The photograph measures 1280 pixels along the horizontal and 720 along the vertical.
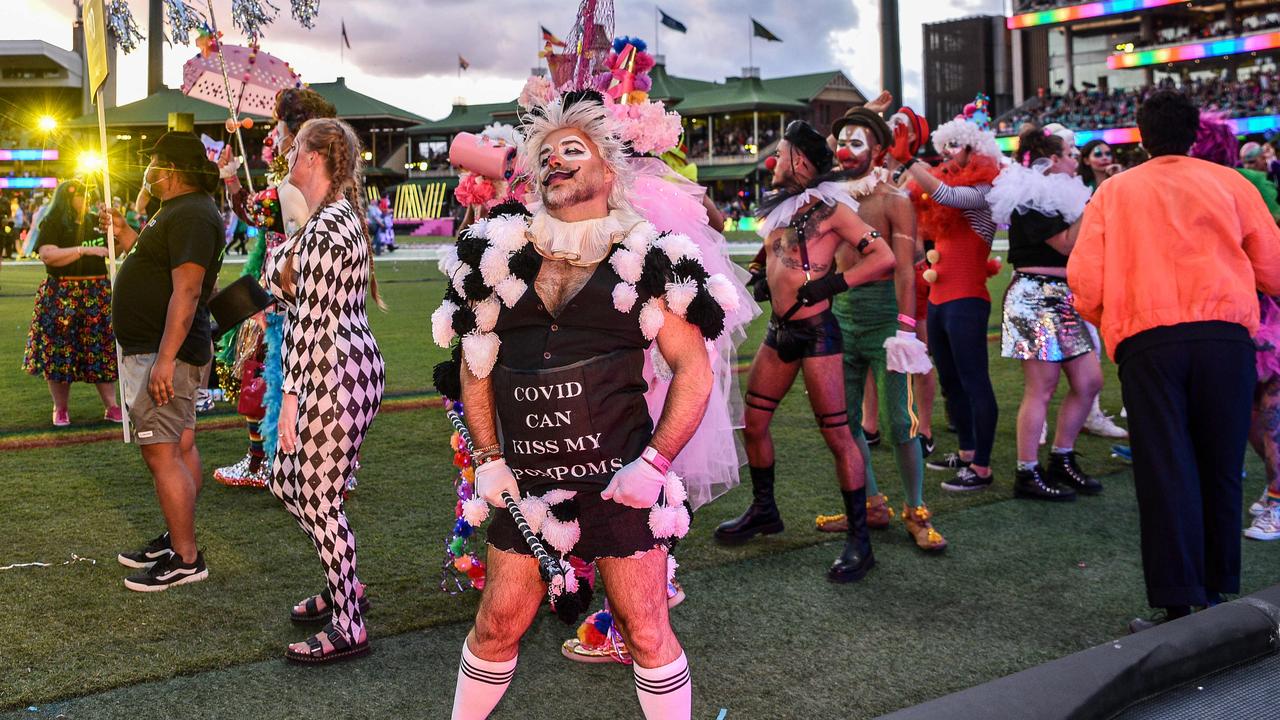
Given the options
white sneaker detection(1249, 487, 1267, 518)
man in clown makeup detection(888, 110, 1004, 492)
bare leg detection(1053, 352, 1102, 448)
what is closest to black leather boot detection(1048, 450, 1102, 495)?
bare leg detection(1053, 352, 1102, 448)

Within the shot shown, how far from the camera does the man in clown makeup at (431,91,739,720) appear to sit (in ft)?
8.68

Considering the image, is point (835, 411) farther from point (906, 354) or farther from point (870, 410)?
point (870, 410)

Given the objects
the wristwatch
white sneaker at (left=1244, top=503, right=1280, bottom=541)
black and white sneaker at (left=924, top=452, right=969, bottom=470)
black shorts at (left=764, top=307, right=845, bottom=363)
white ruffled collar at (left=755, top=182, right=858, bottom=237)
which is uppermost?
white ruffled collar at (left=755, top=182, right=858, bottom=237)

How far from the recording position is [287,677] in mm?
3602

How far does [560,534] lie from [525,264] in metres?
0.69

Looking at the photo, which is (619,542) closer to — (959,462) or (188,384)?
(188,384)

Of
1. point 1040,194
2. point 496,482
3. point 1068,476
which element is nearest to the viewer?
point 496,482

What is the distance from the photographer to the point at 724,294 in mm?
2701

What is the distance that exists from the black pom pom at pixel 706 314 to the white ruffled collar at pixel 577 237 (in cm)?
26

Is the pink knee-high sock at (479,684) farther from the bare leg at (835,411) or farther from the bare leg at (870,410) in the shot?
the bare leg at (870,410)

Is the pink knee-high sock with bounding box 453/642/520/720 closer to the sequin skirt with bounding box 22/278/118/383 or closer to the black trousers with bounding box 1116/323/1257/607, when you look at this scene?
the black trousers with bounding box 1116/323/1257/607

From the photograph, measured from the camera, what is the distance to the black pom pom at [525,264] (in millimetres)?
2715

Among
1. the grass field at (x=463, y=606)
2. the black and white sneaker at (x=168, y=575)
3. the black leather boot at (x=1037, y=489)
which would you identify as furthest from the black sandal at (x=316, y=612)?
the black leather boot at (x=1037, y=489)

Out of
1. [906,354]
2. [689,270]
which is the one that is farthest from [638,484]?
[906,354]
